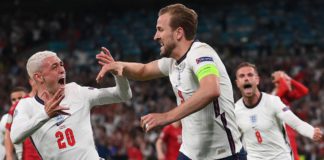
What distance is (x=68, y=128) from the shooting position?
6074 millimetres

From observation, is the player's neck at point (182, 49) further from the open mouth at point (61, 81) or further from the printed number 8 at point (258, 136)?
the printed number 8 at point (258, 136)

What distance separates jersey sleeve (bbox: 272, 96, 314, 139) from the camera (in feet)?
25.0

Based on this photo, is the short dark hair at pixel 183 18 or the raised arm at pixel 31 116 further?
the raised arm at pixel 31 116

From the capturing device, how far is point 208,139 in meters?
5.20

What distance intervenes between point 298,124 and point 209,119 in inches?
114

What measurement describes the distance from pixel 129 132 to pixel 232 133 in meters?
13.2

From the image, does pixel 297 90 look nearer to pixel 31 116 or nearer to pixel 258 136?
pixel 258 136

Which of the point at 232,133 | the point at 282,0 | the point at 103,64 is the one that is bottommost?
the point at 232,133

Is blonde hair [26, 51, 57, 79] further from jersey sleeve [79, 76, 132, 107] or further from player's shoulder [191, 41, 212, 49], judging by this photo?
player's shoulder [191, 41, 212, 49]

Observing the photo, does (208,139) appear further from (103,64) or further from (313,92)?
(313,92)

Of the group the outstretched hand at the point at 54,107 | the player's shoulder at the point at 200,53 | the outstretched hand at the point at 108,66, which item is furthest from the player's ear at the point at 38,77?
the player's shoulder at the point at 200,53

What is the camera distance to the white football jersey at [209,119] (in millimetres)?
5145

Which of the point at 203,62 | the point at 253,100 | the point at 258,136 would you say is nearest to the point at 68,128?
the point at 203,62

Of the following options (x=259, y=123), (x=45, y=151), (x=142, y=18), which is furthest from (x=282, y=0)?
(x=45, y=151)
